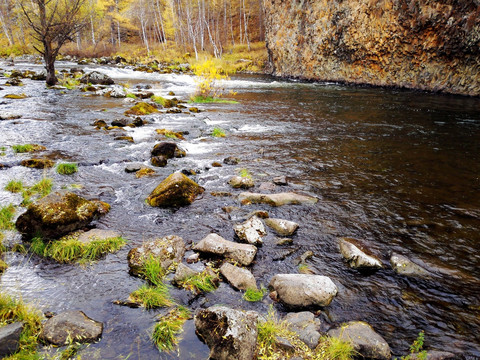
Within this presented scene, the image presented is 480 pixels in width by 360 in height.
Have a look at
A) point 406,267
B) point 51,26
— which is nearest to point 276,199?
point 406,267

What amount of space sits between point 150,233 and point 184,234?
0.71 metres

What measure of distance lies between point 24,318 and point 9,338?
439mm

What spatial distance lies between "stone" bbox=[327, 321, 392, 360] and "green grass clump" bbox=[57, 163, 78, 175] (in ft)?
27.3

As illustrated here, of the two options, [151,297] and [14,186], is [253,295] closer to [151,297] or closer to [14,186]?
[151,297]

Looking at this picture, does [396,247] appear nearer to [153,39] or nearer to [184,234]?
[184,234]

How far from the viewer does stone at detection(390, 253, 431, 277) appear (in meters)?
4.94

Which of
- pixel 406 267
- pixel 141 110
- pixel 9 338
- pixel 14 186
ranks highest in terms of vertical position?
pixel 141 110

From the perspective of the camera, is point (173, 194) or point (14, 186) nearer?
point (173, 194)

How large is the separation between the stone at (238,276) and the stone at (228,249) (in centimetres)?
29

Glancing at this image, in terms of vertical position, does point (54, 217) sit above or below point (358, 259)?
above

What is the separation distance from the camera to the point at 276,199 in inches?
292

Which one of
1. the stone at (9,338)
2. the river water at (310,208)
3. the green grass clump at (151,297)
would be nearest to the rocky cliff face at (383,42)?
the river water at (310,208)

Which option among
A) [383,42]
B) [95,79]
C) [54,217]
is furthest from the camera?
[95,79]

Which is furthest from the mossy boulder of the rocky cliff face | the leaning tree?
the rocky cliff face
